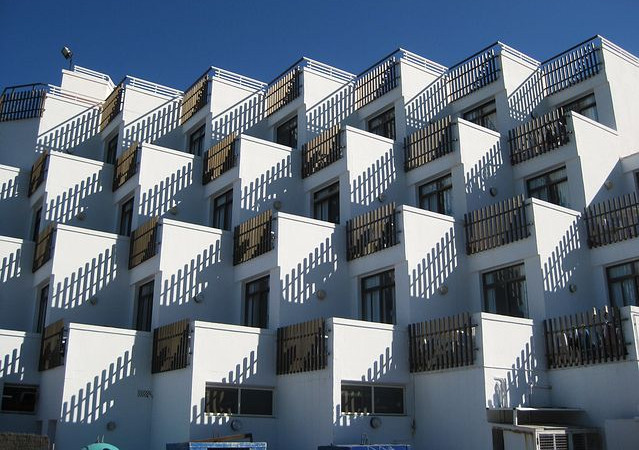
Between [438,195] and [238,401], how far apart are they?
33.3 ft

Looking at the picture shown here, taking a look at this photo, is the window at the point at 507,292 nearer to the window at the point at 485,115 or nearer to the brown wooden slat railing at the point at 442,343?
the brown wooden slat railing at the point at 442,343

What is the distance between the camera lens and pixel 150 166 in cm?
2645

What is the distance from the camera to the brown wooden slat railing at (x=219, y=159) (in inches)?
1036

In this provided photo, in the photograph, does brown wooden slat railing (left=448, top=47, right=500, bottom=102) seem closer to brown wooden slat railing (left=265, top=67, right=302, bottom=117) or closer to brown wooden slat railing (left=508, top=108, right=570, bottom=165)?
brown wooden slat railing (left=508, top=108, right=570, bottom=165)

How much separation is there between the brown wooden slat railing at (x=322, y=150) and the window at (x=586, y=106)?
28.9ft

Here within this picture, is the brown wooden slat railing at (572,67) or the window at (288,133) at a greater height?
the brown wooden slat railing at (572,67)

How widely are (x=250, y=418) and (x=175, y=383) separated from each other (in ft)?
7.54

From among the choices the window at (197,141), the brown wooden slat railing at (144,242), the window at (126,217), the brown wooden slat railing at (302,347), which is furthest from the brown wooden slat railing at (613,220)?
the window at (126,217)

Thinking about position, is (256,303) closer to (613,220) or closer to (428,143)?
(428,143)

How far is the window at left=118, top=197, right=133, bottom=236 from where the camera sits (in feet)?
89.9

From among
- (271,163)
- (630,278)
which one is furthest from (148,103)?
(630,278)

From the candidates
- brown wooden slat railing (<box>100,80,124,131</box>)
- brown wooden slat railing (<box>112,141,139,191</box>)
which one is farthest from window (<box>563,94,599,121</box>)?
brown wooden slat railing (<box>100,80,124,131</box>)

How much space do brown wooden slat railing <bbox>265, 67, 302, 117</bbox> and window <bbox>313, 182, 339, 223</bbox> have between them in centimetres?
493

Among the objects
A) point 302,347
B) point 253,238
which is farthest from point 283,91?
point 302,347
